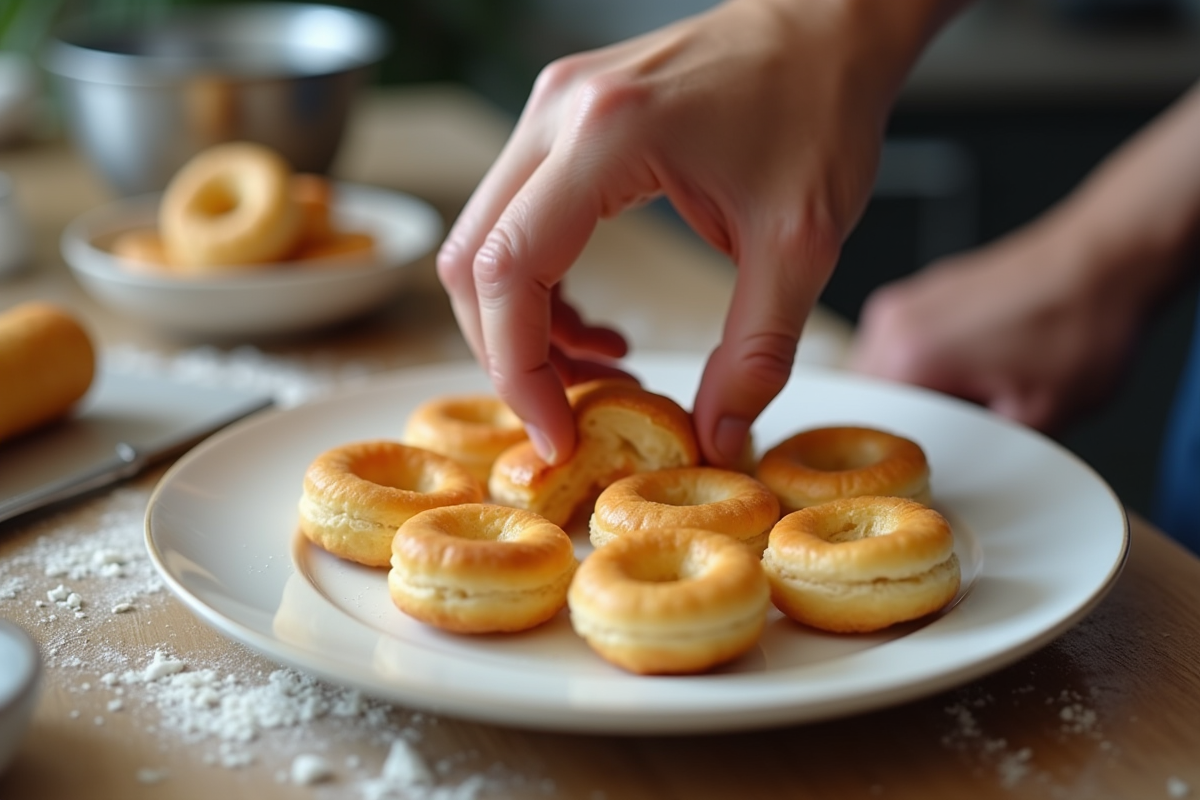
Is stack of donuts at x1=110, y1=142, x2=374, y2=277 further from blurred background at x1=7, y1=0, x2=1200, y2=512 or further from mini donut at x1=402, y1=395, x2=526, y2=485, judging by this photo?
blurred background at x1=7, y1=0, x2=1200, y2=512

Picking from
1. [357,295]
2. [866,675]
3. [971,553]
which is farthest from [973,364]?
[866,675]

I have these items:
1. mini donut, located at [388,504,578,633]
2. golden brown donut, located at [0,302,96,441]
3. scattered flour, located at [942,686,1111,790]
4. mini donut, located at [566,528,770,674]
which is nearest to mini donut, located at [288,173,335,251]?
golden brown donut, located at [0,302,96,441]

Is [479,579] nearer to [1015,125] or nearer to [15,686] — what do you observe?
[15,686]

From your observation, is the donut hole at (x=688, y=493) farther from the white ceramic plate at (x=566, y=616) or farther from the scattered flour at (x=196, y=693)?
the scattered flour at (x=196, y=693)

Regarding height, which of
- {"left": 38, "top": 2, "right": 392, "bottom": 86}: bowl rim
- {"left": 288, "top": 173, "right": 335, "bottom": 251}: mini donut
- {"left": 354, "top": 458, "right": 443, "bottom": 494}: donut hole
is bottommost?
{"left": 288, "top": 173, "right": 335, "bottom": 251}: mini donut

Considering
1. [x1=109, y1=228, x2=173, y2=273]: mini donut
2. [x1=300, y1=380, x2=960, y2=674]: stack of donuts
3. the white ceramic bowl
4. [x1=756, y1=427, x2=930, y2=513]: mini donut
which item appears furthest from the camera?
[x1=109, y1=228, x2=173, y2=273]: mini donut

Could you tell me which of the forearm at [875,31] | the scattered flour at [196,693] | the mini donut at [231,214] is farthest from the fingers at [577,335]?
the mini donut at [231,214]

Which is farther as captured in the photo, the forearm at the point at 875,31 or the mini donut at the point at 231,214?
the mini donut at the point at 231,214

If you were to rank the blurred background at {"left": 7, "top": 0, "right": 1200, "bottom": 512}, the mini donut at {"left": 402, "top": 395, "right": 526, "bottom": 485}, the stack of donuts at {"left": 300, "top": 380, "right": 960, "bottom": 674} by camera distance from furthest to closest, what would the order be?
the blurred background at {"left": 7, "top": 0, "right": 1200, "bottom": 512}, the mini donut at {"left": 402, "top": 395, "right": 526, "bottom": 485}, the stack of donuts at {"left": 300, "top": 380, "right": 960, "bottom": 674}

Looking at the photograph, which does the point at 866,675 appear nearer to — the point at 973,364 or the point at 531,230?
the point at 531,230
